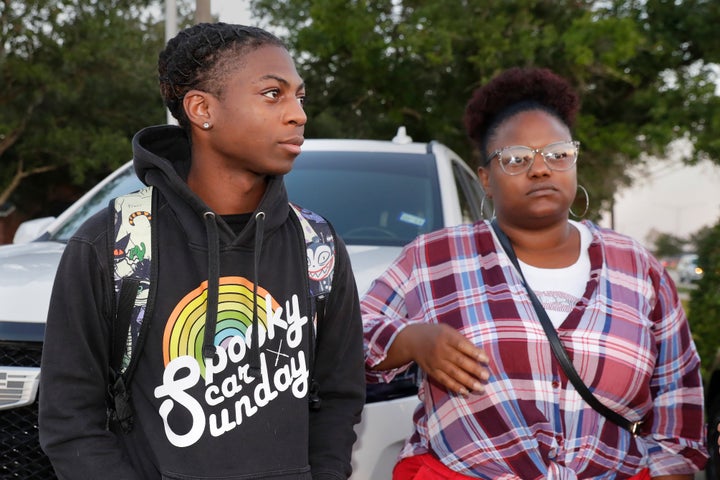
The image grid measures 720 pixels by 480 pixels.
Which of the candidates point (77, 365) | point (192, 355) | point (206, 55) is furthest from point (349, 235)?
point (77, 365)

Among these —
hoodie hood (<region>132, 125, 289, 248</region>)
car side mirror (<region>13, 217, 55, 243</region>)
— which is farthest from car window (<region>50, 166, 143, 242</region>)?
A: hoodie hood (<region>132, 125, 289, 248</region>)

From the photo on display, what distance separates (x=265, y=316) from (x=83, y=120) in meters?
24.9

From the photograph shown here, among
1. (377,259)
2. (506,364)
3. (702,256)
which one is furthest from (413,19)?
(506,364)

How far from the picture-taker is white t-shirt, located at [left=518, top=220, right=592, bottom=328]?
8.03 ft

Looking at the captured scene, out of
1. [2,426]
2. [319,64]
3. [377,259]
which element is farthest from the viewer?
[319,64]

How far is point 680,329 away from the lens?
8.20 feet

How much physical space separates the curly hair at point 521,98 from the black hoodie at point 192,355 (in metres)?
0.94

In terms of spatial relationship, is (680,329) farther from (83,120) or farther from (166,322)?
(83,120)

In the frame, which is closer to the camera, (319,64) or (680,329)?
(680,329)

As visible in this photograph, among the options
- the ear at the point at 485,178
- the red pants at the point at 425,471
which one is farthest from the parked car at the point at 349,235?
the ear at the point at 485,178

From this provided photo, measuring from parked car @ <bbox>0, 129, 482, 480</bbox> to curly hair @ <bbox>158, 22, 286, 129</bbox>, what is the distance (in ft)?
3.50

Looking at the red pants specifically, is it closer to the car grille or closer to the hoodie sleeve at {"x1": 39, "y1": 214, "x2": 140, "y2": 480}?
the hoodie sleeve at {"x1": 39, "y1": 214, "x2": 140, "y2": 480}

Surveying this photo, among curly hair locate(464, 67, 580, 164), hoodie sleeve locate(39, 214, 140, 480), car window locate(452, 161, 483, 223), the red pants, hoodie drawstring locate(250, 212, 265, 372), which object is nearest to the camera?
hoodie sleeve locate(39, 214, 140, 480)

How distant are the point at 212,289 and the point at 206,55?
0.53m
